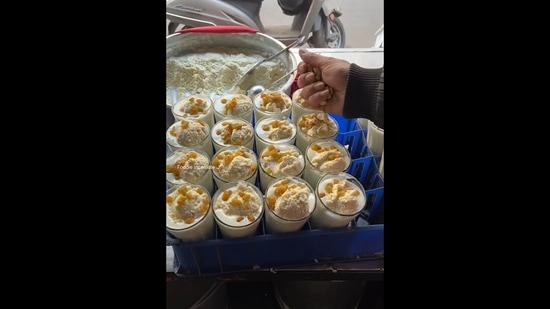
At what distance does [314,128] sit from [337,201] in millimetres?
382

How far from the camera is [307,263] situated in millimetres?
1238

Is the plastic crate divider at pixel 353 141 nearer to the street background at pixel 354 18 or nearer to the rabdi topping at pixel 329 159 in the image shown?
the rabdi topping at pixel 329 159

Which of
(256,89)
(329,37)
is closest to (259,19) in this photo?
(329,37)

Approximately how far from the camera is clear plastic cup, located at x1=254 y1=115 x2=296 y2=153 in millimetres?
1433

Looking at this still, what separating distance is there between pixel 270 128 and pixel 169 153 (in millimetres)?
417

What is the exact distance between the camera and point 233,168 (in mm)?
1274

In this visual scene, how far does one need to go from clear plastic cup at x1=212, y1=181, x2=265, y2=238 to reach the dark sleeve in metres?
0.45

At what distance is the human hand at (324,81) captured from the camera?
132 centimetres

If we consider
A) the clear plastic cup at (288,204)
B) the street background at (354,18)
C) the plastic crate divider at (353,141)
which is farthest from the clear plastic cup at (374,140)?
the street background at (354,18)
